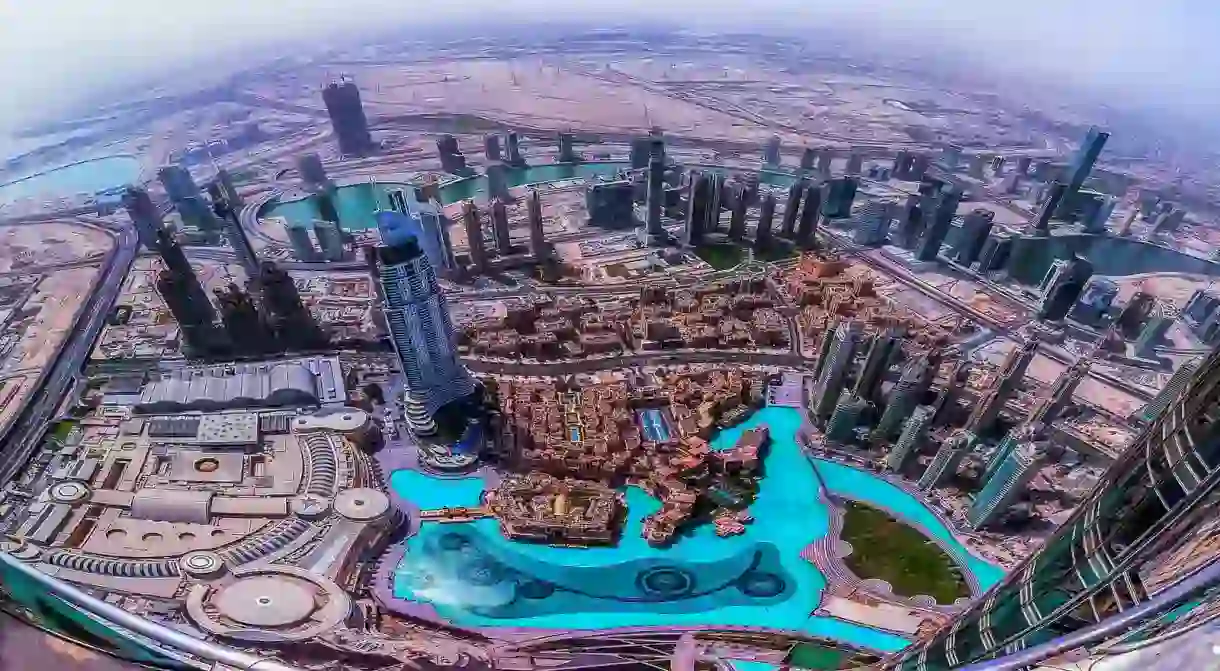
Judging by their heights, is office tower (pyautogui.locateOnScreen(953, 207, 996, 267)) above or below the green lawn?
above

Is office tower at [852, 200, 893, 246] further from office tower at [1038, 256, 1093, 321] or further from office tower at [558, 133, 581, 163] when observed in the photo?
office tower at [558, 133, 581, 163]

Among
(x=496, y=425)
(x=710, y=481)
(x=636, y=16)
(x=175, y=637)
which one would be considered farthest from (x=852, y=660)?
(x=636, y=16)

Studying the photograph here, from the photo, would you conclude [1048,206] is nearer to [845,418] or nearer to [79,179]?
[845,418]

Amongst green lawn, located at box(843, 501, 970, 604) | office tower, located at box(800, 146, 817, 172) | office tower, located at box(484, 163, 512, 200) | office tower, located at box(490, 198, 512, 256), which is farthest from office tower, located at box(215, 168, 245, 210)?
green lawn, located at box(843, 501, 970, 604)

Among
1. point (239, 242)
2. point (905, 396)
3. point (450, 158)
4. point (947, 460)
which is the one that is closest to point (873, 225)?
point (905, 396)

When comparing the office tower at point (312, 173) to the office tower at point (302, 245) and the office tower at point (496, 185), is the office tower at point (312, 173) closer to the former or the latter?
the office tower at point (302, 245)

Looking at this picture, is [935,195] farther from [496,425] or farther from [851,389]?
[496,425]
